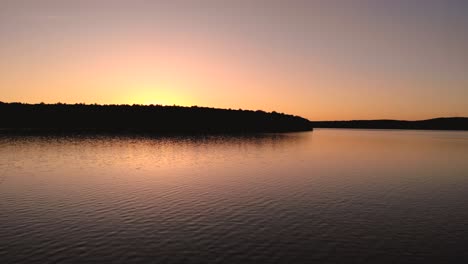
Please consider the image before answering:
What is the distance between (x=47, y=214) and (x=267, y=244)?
1801 cm

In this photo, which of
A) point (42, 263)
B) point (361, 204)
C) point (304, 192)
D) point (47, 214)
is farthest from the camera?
point (304, 192)

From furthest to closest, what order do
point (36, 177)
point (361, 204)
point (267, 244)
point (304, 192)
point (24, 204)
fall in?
point (36, 177) < point (304, 192) < point (361, 204) < point (24, 204) < point (267, 244)

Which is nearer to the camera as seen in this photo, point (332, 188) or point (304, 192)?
point (304, 192)

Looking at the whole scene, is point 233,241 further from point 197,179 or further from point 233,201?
point 197,179

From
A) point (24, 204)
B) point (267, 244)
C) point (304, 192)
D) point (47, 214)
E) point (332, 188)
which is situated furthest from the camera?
point (332, 188)

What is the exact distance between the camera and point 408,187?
46.2 meters

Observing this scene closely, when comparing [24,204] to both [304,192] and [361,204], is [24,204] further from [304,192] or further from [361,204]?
[361,204]

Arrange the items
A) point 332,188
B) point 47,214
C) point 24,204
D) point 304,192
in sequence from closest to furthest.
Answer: point 47,214 → point 24,204 → point 304,192 → point 332,188

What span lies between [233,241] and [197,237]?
246 cm

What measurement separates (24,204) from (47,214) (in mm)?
4969

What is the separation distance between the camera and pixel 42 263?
19344 mm

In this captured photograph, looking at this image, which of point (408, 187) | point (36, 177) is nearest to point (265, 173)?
point (408, 187)

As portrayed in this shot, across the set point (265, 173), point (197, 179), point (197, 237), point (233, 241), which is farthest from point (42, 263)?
point (265, 173)

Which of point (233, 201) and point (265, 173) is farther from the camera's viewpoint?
point (265, 173)
